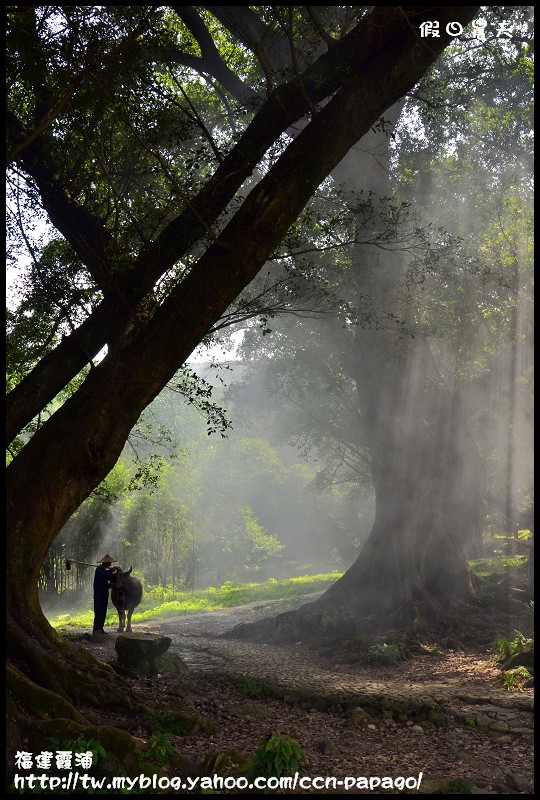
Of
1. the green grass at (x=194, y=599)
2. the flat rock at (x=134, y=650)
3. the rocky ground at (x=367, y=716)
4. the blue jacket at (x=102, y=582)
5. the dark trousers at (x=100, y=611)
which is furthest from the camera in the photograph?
the green grass at (x=194, y=599)

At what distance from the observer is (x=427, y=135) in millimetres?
17641

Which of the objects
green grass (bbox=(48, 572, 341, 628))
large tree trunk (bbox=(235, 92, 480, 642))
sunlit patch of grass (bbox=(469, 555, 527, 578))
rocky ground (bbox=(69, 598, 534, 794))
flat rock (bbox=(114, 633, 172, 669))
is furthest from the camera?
green grass (bbox=(48, 572, 341, 628))

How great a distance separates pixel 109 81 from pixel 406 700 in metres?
8.75

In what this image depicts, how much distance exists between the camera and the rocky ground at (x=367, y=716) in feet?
19.4

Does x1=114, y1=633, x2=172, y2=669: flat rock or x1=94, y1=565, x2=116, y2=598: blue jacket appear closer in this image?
x1=114, y1=633, x2=172, y2=669: flat rock

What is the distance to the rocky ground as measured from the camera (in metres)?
5.91

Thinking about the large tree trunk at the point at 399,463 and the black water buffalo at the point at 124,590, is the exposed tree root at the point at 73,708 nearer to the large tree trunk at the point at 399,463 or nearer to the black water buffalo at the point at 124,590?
the black water buffalo at the point at 124,590

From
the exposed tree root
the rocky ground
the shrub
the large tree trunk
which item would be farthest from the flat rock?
the large tree trunk

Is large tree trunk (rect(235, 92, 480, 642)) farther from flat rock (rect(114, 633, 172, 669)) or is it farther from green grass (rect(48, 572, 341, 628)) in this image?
green grass (rect(48, 572, 341, 628))

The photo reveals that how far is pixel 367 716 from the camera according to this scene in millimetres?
7805

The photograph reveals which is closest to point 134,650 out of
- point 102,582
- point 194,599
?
point 102,582

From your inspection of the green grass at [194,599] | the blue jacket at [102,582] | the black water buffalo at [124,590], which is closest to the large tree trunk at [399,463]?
the black water buffalo at [124,590]

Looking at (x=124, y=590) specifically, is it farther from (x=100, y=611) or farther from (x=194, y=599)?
(x=194, y=599)

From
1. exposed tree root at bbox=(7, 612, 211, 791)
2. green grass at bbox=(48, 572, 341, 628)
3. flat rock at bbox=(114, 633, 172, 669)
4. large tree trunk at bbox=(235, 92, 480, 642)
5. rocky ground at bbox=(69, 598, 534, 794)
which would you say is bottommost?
green grass at bbox=(48, 572, 341, 628)
